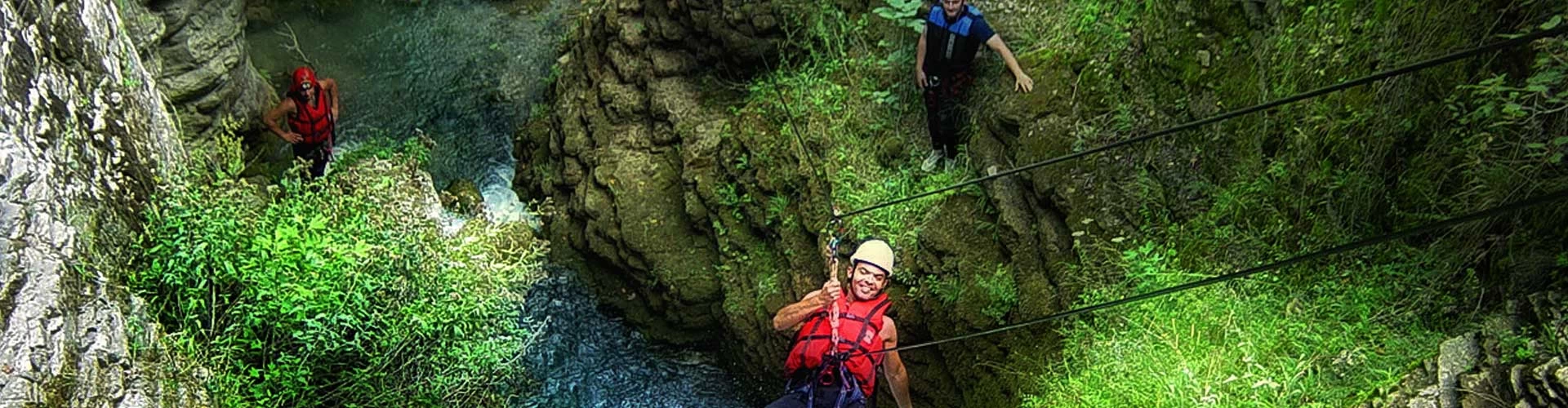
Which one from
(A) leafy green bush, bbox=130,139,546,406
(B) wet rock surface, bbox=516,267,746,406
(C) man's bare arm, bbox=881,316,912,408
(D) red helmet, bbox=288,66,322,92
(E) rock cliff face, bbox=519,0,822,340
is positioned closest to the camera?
(A) leafy green bush, bbox=130,139,546,406

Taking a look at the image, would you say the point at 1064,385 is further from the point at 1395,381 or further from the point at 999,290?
the point at 1395,381

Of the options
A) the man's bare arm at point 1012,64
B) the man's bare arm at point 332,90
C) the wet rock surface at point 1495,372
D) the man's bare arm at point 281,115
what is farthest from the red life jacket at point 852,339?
the man's bare arm at point 332,90

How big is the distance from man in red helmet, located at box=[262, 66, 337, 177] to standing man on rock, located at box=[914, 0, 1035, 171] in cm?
515

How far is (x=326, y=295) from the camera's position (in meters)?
5.94

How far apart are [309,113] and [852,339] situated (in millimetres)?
5807

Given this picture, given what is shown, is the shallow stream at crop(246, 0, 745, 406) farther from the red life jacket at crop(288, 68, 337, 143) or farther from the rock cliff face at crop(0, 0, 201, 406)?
the rock cliff face at crop(0, 0, 201, 406)

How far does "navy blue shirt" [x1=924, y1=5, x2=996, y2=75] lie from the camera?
7.09 m

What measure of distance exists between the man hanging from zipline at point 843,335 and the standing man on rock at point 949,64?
6.22 feet

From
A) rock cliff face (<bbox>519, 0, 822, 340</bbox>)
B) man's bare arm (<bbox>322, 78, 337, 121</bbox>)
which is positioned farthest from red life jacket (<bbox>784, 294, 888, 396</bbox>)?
man's bare arm (<bbox>322, 78, 337, 121</bbox>)

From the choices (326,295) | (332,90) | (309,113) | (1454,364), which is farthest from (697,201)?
(1454,364)

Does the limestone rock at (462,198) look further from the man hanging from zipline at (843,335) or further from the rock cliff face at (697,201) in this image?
the man hanging from zipline at (843,335)

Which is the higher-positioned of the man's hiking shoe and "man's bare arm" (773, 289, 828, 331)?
the man's hiking shoe

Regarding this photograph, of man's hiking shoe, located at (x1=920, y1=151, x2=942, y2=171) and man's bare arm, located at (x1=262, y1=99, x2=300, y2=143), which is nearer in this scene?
man's hiking shoe, located at (x1=920, y1=151, x2=942, y2=171)

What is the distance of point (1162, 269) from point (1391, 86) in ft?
4.80
